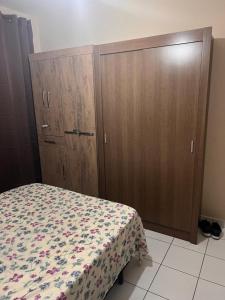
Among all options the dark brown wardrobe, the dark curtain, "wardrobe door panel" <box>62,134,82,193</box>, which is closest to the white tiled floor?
the dark brown wardrobe

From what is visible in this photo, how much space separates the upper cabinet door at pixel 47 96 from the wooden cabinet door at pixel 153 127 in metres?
0.61

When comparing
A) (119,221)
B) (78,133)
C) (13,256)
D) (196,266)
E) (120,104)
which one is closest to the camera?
(13,256)

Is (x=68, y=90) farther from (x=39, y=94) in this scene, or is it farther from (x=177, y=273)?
(x=177, y=273)

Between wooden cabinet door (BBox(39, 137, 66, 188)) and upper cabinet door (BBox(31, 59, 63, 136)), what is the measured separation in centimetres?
12

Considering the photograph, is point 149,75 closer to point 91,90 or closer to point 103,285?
point 91,90

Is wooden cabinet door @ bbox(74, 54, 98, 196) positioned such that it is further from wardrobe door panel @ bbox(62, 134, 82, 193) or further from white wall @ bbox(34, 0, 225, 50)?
white wall @ bbox(34, 0, 225, 50)

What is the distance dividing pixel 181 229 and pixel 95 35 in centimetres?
227

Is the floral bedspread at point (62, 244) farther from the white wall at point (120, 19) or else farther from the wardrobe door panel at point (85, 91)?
the white wall at point (120, 19)

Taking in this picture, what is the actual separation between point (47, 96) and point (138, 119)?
3.77ft

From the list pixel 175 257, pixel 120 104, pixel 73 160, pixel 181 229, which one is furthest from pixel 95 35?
pixel 175 257

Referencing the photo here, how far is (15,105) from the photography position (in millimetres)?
2600

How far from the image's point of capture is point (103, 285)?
1.26 meters

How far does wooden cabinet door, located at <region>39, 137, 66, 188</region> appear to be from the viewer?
2.66m

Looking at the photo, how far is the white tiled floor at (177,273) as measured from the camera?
1580mm
